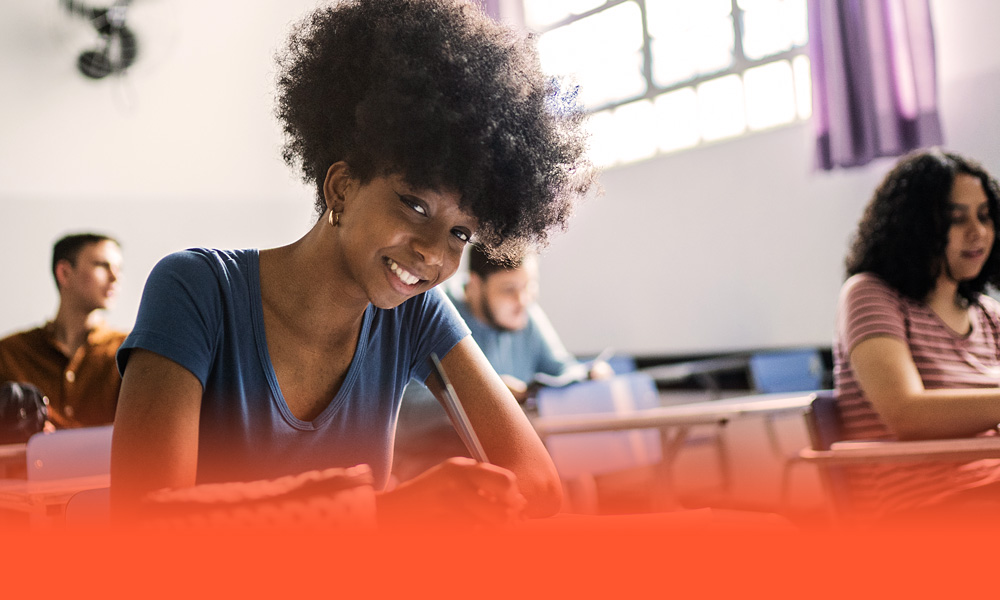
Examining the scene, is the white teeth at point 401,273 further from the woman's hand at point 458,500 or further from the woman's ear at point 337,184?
the woman's hand at point 458,500

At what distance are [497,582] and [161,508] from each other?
308 mm

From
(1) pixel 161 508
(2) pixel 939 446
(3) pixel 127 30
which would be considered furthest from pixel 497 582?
(3) pixel 127 30

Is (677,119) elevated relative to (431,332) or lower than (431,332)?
elevated

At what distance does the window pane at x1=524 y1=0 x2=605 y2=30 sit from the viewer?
5.30 meters

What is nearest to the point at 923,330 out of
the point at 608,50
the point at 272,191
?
the point at 608,50

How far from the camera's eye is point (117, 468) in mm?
837

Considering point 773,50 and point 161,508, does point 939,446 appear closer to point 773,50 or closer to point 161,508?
point 161,508

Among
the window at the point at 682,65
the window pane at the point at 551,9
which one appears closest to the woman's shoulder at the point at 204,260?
the window at the point at 682,65

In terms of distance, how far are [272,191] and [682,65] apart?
2.84m

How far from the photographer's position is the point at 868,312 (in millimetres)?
1865

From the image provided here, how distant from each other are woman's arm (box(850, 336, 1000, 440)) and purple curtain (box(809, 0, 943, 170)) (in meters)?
2.22

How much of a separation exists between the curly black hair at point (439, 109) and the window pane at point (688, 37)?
3826 millimetres

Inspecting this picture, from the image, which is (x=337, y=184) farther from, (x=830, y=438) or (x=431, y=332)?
(x=830, y=438)

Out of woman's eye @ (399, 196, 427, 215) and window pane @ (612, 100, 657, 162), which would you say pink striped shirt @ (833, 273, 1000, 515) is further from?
window pane @ (612, 100, 657, 162)
